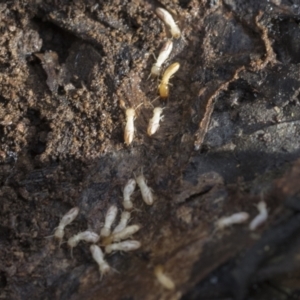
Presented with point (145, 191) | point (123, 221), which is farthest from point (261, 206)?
point (123, 221)

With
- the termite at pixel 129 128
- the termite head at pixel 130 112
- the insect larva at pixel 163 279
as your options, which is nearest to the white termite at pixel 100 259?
the insect larva at pixel 163 279

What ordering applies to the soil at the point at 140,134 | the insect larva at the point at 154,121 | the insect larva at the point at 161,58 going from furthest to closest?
the insect larva at the point at 161,58 < the insect larva at the point at 154,121 < the soil at the point at 140,134

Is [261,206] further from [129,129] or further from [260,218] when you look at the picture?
[129,129]

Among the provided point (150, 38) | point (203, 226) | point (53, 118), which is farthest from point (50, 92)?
point (203, 226)

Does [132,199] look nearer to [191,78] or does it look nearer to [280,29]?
[191,78]

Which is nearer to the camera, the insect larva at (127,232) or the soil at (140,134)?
the soil at (140,134)

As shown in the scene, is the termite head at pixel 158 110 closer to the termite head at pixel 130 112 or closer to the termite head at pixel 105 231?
the termite head at pixel 130 112

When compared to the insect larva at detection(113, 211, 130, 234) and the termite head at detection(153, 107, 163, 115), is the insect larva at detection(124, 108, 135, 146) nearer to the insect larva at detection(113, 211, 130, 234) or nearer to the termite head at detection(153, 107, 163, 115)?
the termite head at detection(153, 107, 163, 115)
